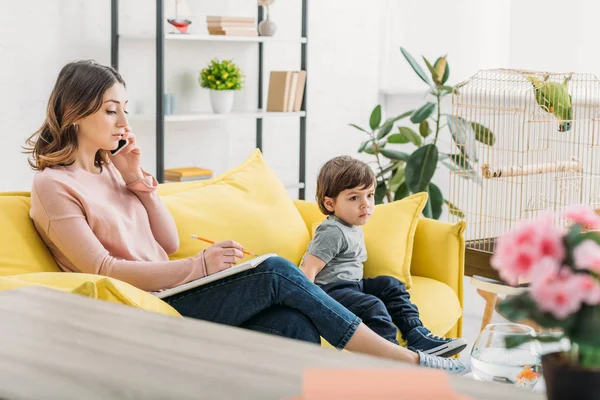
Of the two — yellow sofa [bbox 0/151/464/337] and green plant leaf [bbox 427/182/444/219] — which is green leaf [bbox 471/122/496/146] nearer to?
green plant leaf [bbox 427/182/444/219]

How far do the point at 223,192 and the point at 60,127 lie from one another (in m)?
0.67

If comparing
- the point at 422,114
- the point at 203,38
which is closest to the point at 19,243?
the point at 203,38

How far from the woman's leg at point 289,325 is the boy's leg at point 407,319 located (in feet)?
1.26

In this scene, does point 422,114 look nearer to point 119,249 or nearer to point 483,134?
point 483,134

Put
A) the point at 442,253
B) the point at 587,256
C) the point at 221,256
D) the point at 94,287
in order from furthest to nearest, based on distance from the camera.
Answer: the point at 442,253 → the point at 221,256 → the point at 94,287 → the point at 587,256

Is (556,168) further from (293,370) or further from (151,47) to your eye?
(293,370)

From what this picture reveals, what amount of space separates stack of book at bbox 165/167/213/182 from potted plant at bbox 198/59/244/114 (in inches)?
11.3

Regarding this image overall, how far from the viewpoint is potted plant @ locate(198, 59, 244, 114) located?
3992 millimetres

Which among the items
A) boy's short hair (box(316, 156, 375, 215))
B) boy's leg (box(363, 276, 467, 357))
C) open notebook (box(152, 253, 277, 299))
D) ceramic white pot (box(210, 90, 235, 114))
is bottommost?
boy's leg (box(363, 276, 467, 357))

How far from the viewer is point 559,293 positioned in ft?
2.38

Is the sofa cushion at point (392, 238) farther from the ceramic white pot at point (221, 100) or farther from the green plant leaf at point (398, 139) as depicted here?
the green plant leaf at point (398, 139)

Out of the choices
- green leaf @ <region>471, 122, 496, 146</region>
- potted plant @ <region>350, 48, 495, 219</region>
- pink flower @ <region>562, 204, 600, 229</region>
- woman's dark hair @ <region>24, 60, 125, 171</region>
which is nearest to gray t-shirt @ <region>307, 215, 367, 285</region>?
woman's dark hair @ <region>24, 60, 125, 171</region>

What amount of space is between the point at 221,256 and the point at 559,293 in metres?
1.57

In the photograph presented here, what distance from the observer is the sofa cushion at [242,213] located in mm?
2688
